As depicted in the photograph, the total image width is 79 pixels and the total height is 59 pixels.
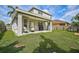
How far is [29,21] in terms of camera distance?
1.84 metres

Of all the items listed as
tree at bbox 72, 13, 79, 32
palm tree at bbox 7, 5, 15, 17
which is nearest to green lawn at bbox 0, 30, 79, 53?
tree at bbox 72, 13, 79, 32

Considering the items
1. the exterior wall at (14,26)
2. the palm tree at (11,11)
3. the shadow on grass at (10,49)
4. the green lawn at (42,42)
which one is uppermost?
the palm tree at (11,11)

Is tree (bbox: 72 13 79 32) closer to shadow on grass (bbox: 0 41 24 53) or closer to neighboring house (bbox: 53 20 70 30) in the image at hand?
neighboring house (bbox: 53 20 70 30)

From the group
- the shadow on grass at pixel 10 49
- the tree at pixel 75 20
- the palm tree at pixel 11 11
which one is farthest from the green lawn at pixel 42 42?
the palm tree at pixel 11 11

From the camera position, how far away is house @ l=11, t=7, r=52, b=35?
1.82 m

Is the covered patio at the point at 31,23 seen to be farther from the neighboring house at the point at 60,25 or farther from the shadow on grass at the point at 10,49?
the shadow on grass at the point at 10,49

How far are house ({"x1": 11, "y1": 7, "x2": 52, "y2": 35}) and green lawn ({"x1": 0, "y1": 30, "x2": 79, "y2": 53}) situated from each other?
0.07 meters

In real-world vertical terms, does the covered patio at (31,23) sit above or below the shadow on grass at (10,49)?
above

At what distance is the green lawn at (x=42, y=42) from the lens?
177 cm

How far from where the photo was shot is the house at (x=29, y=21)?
1.82 metres

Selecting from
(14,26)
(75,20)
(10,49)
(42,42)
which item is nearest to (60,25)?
(75,20)

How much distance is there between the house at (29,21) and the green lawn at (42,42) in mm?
73
